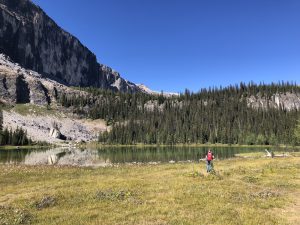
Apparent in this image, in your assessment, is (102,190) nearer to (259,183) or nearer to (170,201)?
(170,201)

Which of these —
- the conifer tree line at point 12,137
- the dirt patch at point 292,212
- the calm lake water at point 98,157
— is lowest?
the dirt patch at point 292,212

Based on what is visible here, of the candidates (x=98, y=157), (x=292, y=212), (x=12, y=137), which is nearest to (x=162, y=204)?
(x=292, y=212)

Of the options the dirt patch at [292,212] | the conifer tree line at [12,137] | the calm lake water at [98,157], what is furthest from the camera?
the conifer tree line at [12,137]

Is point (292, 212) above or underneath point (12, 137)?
underneath

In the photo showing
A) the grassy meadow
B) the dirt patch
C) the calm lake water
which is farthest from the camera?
the calm lake water

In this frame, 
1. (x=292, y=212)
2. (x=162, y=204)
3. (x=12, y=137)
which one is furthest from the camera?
(x=12, y=137)

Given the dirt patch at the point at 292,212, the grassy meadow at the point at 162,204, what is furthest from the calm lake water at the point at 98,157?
the dirt patch at the point at 292,212

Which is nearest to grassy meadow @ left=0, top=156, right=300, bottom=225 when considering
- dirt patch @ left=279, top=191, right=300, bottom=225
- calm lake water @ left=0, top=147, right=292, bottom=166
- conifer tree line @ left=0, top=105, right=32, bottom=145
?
dirt patch @ left=279, top=191, right=300, bottom=225

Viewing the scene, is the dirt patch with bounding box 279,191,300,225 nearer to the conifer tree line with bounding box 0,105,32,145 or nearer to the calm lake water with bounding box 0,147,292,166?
the calm lake water with bounding box 0,147,292,166

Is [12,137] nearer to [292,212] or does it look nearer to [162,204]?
[162,204]

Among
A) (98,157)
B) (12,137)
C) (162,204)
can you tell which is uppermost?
(12,137)

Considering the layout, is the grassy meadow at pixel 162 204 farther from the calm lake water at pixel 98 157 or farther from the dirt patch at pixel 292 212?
the calm lake water at pixel 98 157

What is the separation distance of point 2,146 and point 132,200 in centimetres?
16962

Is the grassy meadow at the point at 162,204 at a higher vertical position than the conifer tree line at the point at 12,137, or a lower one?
lower
